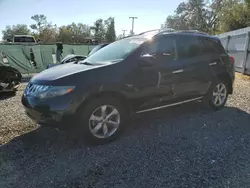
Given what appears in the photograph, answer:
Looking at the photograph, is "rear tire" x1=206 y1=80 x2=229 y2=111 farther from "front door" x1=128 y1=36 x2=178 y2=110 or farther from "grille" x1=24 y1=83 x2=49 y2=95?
"grille" x1=24 y1=83 x2=49 y2=95

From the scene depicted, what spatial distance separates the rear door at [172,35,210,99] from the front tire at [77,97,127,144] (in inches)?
51.3

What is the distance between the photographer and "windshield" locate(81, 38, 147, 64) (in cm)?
405

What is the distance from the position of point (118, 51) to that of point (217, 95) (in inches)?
102

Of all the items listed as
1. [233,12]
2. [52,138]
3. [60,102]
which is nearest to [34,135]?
[52,138]

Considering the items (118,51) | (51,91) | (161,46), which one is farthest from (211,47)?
(51,91)

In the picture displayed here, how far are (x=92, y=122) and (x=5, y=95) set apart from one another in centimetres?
505

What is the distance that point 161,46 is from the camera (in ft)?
14.1

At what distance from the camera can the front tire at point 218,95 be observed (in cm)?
520

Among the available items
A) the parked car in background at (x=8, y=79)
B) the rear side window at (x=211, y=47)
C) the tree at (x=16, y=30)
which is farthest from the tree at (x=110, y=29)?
the rear side window at (x=211, y=47)

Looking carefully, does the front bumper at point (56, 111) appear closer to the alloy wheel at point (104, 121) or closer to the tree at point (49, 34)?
the alloy wheel at point (104, 121)

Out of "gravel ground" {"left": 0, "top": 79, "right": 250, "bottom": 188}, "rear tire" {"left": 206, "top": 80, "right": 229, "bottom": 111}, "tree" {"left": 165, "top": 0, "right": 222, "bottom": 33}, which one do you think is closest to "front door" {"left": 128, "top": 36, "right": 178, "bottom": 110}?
"gravel ground" {"left": 0, "top": 79, "right": 250, "bottom": 188}

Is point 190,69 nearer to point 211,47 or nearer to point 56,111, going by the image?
point 211,47

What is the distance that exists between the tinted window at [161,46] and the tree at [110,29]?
6107cm

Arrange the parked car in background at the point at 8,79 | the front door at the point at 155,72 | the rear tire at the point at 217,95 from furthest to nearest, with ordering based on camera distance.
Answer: the parked car in background at the point at 8,79, the rear tire at the point at 217,95, the front door at the point at 155,72
